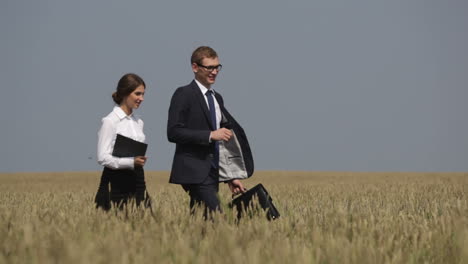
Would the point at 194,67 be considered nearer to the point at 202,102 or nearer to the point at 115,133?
the point at 202,102

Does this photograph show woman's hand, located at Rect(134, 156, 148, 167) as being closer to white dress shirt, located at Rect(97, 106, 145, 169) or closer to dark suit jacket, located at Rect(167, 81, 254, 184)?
white dress shirt, located at Rect(97, 106, 145, 169)

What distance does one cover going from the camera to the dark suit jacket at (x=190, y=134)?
510 centimetres

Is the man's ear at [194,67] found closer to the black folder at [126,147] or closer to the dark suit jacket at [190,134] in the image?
the dark suit jacket at [190,134]

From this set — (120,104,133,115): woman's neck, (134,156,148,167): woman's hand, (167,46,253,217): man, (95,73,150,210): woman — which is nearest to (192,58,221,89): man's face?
(167,46,253,217): man

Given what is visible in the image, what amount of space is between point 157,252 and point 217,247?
310 millimetres

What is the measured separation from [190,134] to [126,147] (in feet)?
2.07

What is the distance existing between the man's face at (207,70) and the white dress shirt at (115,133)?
0.70 m

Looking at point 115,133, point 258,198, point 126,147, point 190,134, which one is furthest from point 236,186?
point 115,133

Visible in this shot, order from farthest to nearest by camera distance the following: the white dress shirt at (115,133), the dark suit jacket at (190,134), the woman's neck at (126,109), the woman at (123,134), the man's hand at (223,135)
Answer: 1. the woman's neck at (126,109)
2. the woman at (123,134)
3. the white dress shirt at (115,133)
4. the dark suit jacket at (190,134)
5. the man's hand at (223,135)

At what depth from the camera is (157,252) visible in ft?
8.51

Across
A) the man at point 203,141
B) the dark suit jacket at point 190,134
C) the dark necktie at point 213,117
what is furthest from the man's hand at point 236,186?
the dark suit jacket at point 190,134

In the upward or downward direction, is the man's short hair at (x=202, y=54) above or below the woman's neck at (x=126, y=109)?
above

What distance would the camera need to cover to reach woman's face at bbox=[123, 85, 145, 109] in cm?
539

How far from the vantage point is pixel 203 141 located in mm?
5008
